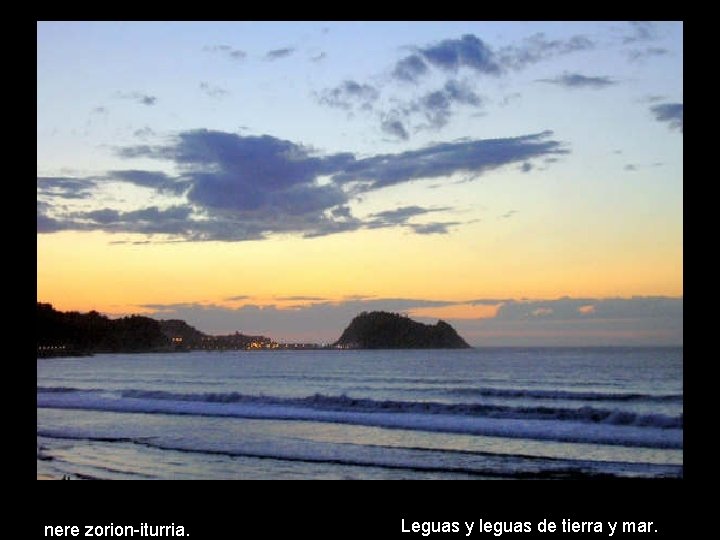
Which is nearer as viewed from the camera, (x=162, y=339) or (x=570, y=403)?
(x=570, y=403)

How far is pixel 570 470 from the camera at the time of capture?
1376cm
